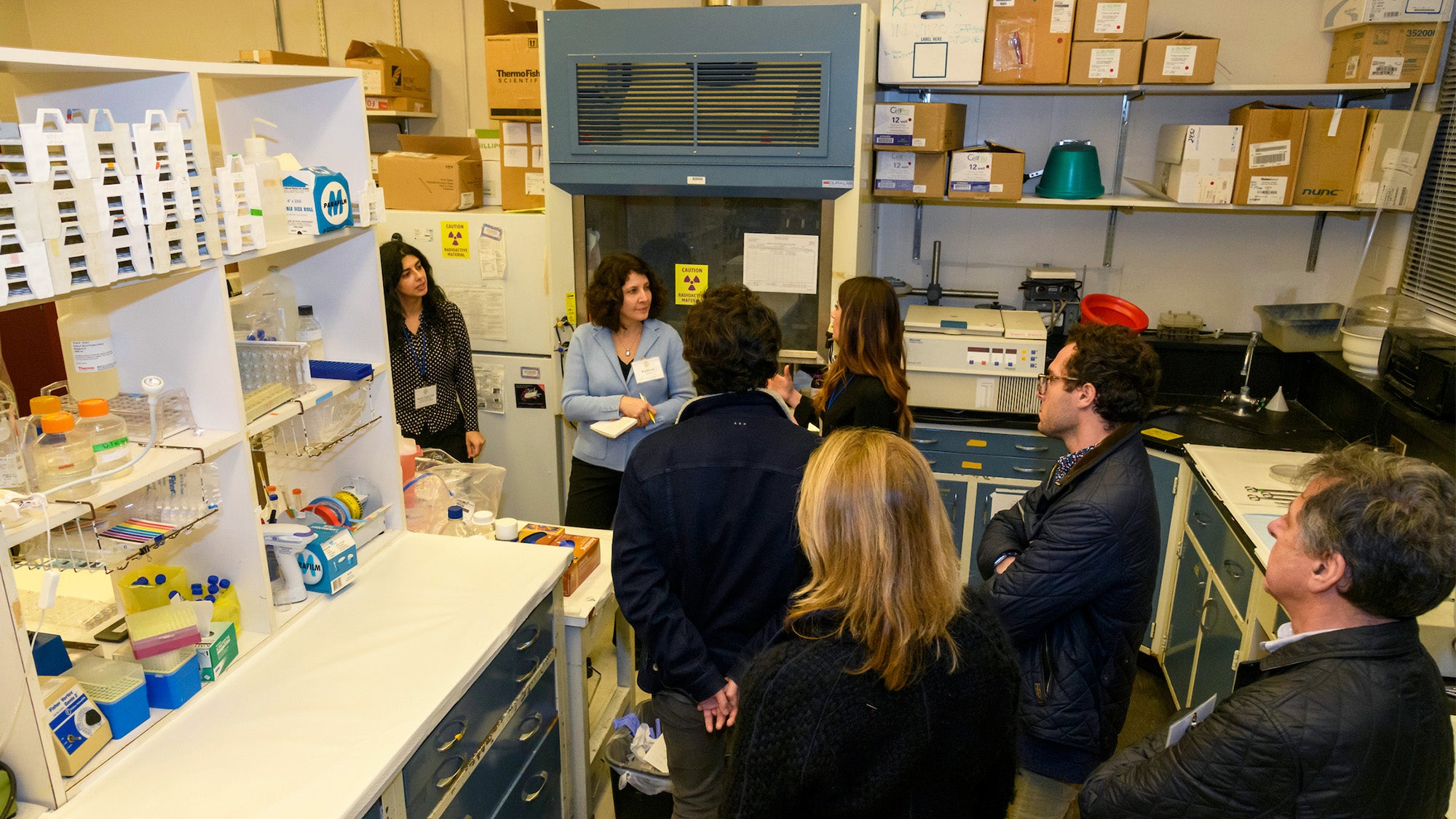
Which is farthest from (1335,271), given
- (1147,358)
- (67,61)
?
(67,61)

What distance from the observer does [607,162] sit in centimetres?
320

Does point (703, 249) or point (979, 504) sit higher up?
point (703, 249)

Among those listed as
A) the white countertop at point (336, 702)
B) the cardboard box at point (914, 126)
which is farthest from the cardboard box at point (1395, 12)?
the white countertop at point (336, 702)

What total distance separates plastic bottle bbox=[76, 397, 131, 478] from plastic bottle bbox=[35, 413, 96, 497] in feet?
0.05

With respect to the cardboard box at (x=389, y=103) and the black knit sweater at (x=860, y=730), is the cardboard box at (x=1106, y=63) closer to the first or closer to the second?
the black knit sweater at (x=860, y=730)

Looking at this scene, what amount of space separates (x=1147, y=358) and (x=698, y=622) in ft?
3.61

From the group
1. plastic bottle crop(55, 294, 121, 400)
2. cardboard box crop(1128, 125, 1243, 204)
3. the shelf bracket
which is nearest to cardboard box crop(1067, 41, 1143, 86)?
cardboard box crop(1128, 125, 1243, 204)

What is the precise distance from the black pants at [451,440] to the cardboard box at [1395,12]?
11.5ft

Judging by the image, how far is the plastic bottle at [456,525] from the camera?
2441 mm

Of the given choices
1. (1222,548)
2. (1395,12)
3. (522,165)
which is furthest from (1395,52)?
(522,165)

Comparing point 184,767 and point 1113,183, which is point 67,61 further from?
point 1113,183

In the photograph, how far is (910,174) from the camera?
134 inches

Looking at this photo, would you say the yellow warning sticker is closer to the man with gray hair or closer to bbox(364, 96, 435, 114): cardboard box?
bbox(364, 96, 435, 114): cardboard box

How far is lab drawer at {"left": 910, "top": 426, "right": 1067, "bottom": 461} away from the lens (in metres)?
3.41
